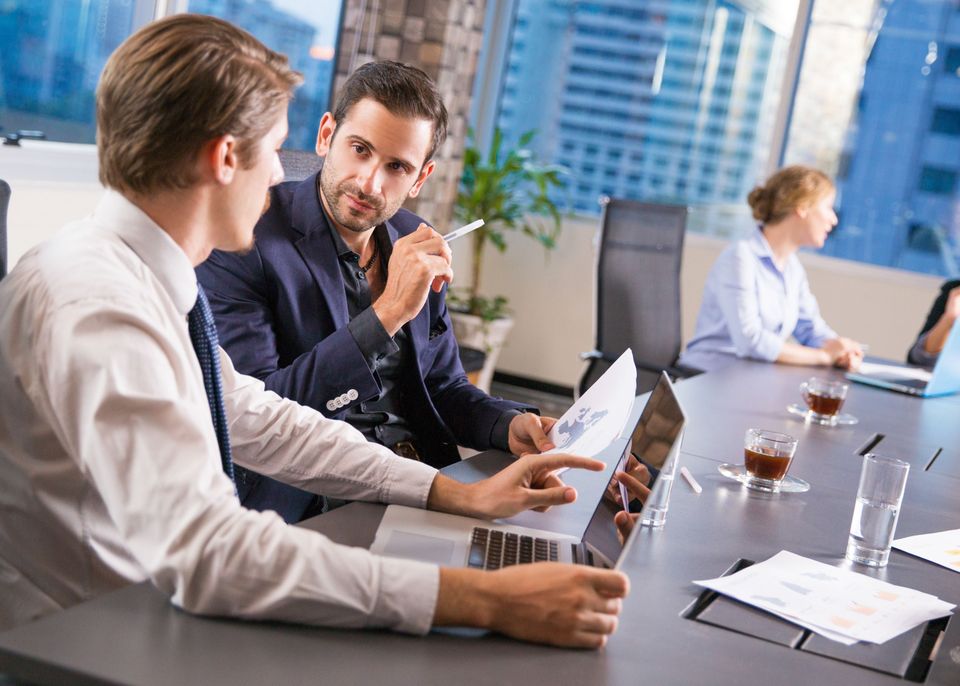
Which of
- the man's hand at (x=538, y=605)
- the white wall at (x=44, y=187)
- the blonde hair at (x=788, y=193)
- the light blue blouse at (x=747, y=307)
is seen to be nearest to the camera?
the man's hand at (x=538, y=605)

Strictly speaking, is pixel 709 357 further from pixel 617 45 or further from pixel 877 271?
pixel 617 45

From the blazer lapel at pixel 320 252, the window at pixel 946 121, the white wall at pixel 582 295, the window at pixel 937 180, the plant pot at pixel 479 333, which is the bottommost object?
the plant pot at pixel 479 333

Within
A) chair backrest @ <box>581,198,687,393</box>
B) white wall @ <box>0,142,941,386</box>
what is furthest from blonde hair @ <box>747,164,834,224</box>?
white wall @ <box>0,142,941,386</box>

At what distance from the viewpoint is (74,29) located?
342 cm

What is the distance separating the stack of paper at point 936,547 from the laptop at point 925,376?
1582mm

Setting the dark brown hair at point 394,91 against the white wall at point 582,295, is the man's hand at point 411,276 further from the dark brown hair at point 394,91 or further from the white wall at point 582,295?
the white wall at point 582,295

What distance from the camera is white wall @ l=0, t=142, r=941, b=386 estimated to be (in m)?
5.39

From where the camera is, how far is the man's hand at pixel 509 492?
148 centimetres

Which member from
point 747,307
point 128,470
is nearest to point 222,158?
point 128,470

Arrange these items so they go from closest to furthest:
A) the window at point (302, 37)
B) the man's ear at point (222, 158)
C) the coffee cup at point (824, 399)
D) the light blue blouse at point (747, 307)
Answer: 1. the man's ear at point (222, 158)
2. the coffee cup at point (824, 399)
3. the light blue blouse at point (747, 307)
4. the window at point (302, 37)

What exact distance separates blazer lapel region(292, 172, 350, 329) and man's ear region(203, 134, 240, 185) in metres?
0.85

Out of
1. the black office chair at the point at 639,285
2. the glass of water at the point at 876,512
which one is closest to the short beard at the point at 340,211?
the glass of water at the point at 876,512

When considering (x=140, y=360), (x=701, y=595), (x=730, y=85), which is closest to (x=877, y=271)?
(x=730, y=85)

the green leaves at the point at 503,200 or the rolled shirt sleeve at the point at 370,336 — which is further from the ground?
the green leaves at the point at 503,200
